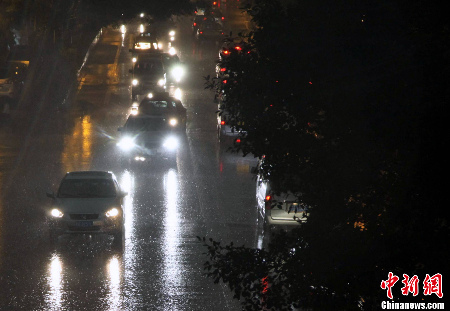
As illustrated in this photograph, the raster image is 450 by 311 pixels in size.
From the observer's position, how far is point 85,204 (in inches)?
649

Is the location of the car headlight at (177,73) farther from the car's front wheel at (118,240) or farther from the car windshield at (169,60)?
the car's front wheel at (118,240)

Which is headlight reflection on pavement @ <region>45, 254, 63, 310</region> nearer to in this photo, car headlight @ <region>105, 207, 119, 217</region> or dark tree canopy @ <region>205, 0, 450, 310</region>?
car headlight @ <region>105, 207, 119, 217</region>

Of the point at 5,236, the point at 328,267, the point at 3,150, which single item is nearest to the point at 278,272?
the point at 328,267

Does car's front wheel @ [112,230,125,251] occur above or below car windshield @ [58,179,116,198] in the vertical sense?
below

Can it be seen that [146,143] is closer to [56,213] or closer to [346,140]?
[56,213]

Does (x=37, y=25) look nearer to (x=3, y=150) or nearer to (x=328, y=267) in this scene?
(x=3, y=150)

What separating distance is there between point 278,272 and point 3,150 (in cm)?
2400

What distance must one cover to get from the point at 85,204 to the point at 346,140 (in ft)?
36.3

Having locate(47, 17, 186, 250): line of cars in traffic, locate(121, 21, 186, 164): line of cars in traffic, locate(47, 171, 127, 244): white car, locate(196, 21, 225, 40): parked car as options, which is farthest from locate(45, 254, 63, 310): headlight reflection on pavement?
locate(196, 21, 225, 40): parked car

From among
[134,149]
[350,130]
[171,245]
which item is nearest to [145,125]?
[134,149]

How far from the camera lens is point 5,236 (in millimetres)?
16719

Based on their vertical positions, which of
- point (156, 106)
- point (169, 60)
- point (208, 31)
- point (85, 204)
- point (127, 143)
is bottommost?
point (85, 204)

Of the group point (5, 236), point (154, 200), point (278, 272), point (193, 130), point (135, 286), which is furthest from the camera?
point (193, 130)

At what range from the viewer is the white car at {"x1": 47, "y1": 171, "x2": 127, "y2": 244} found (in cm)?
1608
